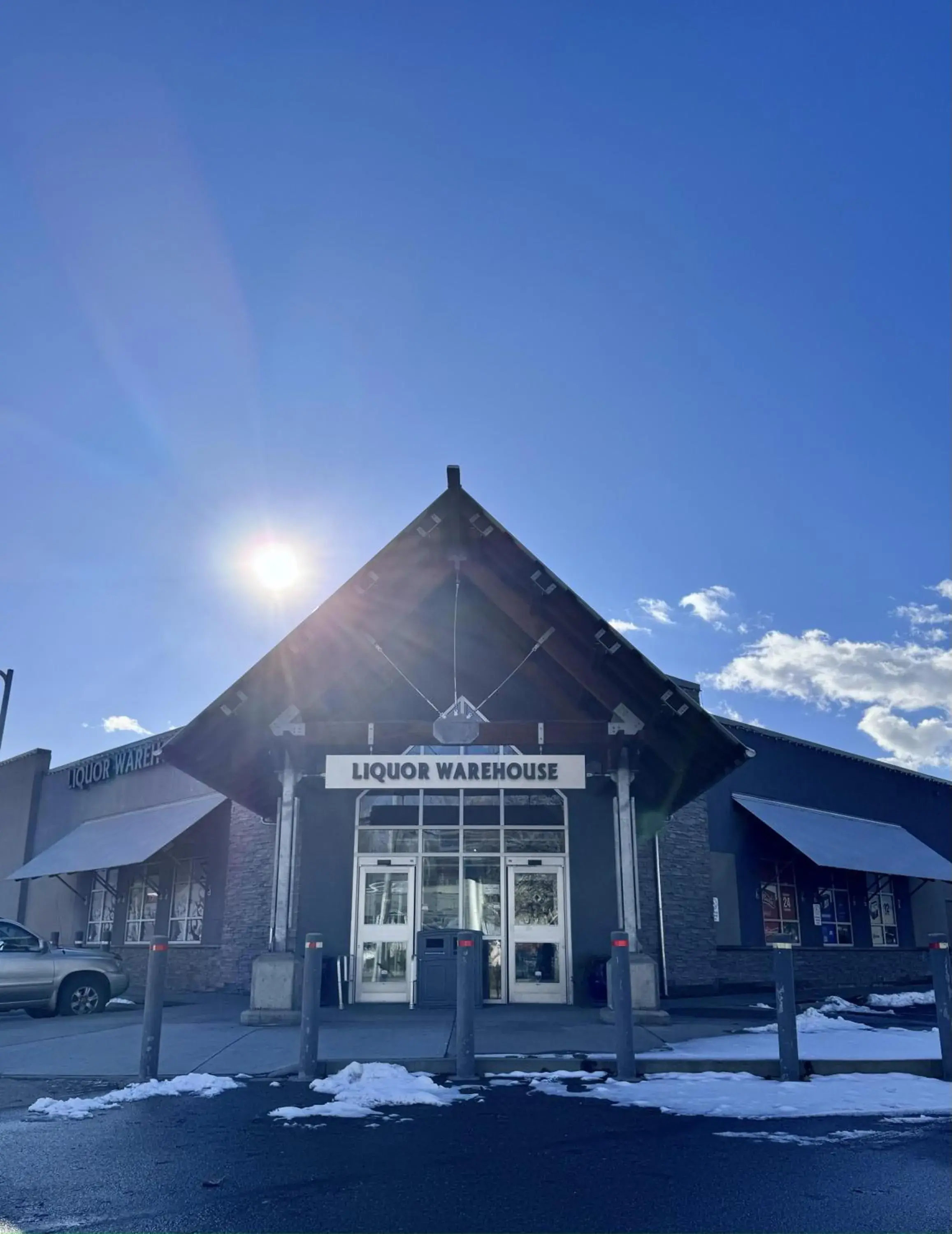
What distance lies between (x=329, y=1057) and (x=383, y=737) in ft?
16.8

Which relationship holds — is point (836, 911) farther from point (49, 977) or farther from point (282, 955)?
point (49, 977)

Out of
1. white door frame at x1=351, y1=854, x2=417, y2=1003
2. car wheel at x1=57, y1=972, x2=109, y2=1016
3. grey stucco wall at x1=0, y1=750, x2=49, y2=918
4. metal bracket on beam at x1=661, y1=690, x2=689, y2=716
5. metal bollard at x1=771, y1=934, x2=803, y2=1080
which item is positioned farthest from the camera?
grey stucco wall at x1=0, y1=750, x2=49, y2=918

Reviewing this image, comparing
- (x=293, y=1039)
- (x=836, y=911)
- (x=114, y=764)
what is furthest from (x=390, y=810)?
(x=836, y=911)

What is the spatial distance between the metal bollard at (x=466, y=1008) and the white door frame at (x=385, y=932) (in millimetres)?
6673

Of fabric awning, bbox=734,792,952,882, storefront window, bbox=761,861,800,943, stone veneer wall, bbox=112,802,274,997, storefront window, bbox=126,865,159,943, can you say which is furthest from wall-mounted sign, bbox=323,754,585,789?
storefront window, bbox=126,865,159,943

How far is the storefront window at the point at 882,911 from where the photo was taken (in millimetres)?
25219

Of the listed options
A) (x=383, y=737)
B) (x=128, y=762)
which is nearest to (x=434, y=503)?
(x=383, y=737)

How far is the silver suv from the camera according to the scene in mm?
14906

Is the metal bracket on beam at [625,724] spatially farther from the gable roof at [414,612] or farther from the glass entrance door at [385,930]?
the glass entrance door at [385,930]

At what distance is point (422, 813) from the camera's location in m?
15.8

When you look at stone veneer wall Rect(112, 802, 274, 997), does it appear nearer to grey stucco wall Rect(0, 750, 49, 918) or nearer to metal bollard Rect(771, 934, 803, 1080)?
grey stucco wall Rect(0, 750, 49, 918)

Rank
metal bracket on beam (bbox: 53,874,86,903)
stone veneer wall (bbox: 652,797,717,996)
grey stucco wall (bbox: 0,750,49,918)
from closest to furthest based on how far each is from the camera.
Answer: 1. stone veneer wall (bbox: 652,797,717,996)
2. metal bracket on beam (bbox: 53,874,86,903)
3. grey stucco wall (bbox: 0,750,49,918)

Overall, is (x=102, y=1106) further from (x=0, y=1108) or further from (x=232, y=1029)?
(x=232, y=1029)

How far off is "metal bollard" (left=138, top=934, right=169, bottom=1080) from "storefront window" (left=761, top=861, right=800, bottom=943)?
17.3 metres
